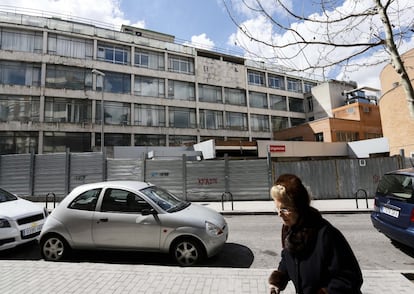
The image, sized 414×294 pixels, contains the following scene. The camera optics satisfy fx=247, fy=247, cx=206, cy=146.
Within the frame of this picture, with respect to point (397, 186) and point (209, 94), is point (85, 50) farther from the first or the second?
point (397, 186)

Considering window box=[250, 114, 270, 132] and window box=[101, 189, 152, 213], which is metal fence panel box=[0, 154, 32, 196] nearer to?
window box=[101, 189, 152, 213]

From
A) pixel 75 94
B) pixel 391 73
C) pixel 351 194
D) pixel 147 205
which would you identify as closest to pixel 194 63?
pixel 75 94

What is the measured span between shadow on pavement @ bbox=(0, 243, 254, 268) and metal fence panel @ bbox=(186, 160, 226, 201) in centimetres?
850

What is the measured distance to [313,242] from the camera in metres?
1.70

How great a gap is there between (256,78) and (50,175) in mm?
36540

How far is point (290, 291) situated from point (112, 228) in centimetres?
345

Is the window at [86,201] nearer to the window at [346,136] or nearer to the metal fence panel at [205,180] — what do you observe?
the metal fence panel at [205,180]

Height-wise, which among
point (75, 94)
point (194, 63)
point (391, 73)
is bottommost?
point (391, 73)

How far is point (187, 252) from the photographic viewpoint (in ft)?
15.7

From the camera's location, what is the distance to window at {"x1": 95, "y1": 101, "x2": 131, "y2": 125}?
1220 inches

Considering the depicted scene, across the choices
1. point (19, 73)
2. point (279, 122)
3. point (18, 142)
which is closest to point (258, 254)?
point (18, 142)

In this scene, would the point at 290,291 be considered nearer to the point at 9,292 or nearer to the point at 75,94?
the point at 9,292

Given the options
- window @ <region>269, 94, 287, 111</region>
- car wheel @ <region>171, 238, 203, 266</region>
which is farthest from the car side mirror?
window @ <region>269, 94, 287, 111</region>

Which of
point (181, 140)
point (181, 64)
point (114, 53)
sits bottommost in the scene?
point (181, 140)
